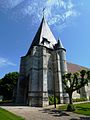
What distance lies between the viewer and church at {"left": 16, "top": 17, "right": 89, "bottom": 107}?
29.4m

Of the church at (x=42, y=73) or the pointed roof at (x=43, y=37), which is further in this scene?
the pointed roof at (x=43, y=37)

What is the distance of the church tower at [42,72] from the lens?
29.4 m

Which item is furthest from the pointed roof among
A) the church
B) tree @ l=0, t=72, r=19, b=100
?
tree @ l=0, t=72, r=19, b=100

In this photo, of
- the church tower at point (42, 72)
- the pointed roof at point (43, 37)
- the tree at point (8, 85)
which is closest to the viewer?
the church tower at point (42, 72)

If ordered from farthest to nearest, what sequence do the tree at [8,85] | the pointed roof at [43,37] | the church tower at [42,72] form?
the tree at [8,85] < the pointed roof at [43,37] < the church tower at [42,72]

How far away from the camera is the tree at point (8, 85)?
47.2m

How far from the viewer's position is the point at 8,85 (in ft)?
155

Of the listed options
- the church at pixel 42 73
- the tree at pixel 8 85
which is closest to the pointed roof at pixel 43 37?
the church at pixel 42 73

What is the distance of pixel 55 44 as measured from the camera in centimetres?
3800

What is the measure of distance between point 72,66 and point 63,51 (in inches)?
478

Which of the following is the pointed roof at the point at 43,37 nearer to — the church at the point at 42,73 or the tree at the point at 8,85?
the church at the point at 42,73

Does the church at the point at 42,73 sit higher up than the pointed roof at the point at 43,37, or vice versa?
the pointed roof at the point at 43,37

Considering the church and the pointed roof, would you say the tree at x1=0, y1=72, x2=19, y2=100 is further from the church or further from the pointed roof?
the pointed roof

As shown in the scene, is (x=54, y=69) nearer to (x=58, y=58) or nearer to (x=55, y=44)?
(x=58, y=58)
